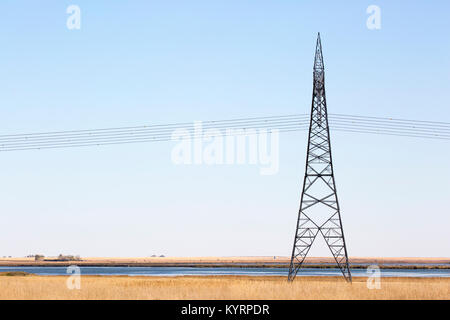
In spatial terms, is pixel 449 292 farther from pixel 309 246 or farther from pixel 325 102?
pixel 325 102

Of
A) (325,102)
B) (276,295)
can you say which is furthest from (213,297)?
(325,102)

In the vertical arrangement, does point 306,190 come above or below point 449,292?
above

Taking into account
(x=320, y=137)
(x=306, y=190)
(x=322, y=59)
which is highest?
(x=322, y=59)

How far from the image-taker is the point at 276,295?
1444 inches

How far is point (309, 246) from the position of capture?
5419cm

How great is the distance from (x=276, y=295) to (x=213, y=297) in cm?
364
